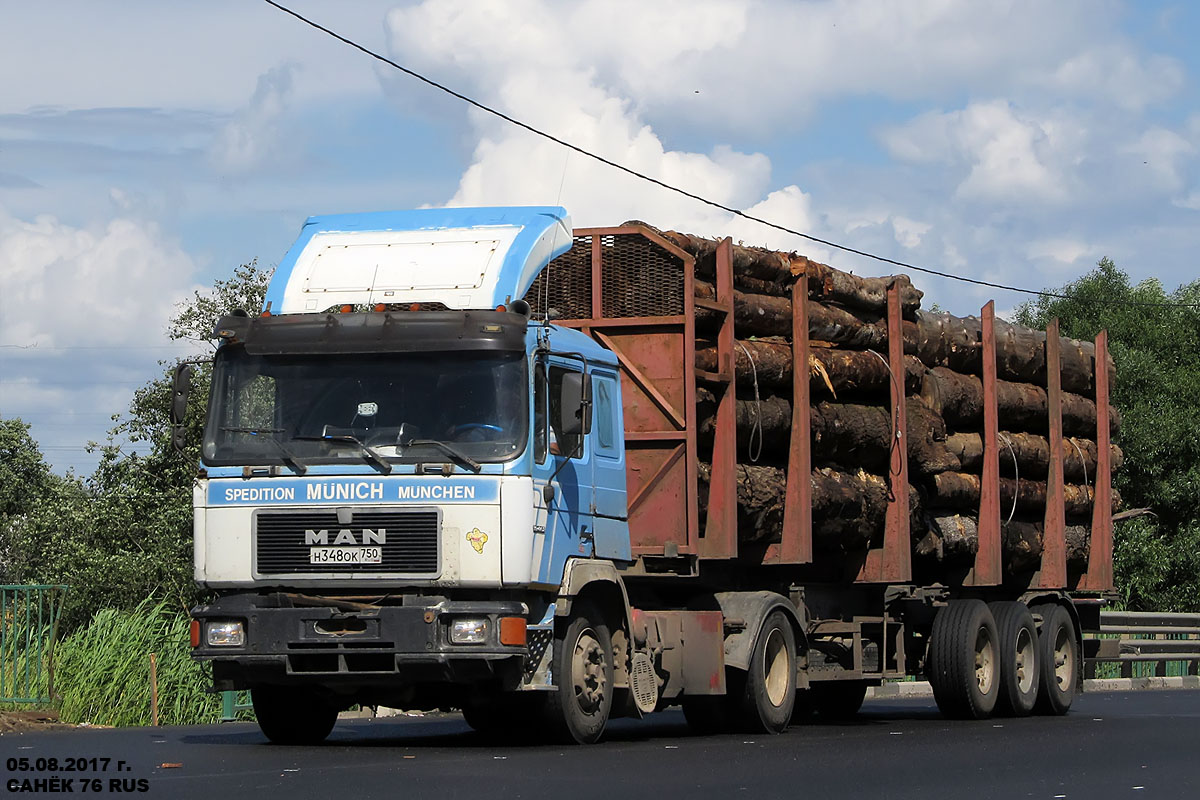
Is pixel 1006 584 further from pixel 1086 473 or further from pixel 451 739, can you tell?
pixel 451 739

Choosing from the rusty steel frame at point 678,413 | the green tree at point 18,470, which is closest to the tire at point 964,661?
the rusty steel frame at point 678,413

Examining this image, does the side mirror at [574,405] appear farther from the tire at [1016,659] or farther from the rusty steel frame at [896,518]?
the tire at [1016,659]

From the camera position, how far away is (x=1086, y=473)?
2025 centimetres

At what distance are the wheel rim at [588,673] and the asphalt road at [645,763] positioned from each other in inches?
13.4

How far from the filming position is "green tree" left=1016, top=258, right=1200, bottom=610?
4047cm

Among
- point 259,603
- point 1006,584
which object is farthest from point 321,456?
point 1006,584

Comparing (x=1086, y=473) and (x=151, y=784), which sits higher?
(x=1086, y=473)

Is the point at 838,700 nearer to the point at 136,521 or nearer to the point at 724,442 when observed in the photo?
the point at 724,442

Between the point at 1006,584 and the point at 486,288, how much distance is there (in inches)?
359

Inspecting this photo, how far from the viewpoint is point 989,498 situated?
1809cm

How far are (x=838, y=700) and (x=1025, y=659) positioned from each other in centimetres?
200

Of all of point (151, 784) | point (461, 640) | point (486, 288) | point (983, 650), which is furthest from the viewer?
point (983, 650)

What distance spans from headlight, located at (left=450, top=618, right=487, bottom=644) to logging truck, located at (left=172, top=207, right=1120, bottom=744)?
0.01 meters

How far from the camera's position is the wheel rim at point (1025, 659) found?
1814cm
